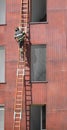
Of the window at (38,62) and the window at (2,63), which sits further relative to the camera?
the window at (2,63)

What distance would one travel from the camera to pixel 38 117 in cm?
2525

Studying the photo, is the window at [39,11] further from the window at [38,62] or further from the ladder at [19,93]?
the ladder at [19,93]

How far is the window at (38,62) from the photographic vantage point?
2492cm

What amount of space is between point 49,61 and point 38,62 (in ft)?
2.08

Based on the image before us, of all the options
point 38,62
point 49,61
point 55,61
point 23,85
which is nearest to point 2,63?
point 23,85

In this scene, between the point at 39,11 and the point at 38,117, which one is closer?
the point at 38,117

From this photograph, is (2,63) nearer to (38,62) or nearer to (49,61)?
(38,62)

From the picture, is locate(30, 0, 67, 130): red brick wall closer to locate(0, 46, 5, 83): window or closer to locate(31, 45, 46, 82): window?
locate(31, 45, 46, 82): window

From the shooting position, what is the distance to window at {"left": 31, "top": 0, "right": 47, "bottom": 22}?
84.5 feet

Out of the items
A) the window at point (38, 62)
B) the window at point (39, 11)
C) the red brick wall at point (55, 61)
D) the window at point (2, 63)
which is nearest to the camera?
the red brick wall at point (55, 61)

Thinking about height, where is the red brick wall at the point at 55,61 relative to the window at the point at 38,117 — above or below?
above

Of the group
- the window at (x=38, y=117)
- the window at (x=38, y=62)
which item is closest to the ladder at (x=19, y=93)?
the window at (x=38, y=62)

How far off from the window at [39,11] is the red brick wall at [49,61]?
85cm

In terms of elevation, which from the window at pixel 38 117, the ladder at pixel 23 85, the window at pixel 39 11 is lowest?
the window at pixel 38 117
